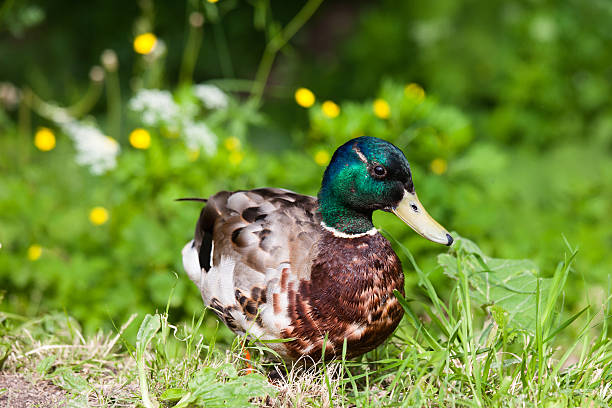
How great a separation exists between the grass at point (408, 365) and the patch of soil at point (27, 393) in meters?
0.03

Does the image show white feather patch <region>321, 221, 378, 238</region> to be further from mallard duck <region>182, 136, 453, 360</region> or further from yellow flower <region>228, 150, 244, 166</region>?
yellow flower <region>228, 150, 244, 166</region>

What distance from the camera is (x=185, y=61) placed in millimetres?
5875

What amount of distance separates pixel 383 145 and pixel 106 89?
425 centimetres

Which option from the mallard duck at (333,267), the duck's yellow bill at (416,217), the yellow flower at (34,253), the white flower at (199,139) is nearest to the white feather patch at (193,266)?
the mallard duck at (333,267)

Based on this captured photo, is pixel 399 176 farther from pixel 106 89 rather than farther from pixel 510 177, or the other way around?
pixel 106 89

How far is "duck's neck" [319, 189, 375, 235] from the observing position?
2207 mm

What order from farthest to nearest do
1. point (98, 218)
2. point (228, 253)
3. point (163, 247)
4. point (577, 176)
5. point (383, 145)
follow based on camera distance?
point (577, 176)
point (98, 218)
point (163, 247)
point (228, 253)
point (383, 145)

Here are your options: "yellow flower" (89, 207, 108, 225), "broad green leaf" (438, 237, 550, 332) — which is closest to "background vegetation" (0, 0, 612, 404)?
"yellow flower" (89, 207, 108, 225)

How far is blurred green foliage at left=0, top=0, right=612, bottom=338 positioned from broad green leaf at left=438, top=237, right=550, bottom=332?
0.20 meters

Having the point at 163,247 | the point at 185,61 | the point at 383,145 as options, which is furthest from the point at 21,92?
the point at 383,145

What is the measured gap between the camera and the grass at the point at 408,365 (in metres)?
1.95

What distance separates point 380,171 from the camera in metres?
2.13

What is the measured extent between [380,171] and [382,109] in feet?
5.10

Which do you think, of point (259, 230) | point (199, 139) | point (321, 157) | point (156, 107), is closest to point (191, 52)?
point (156, 107)
